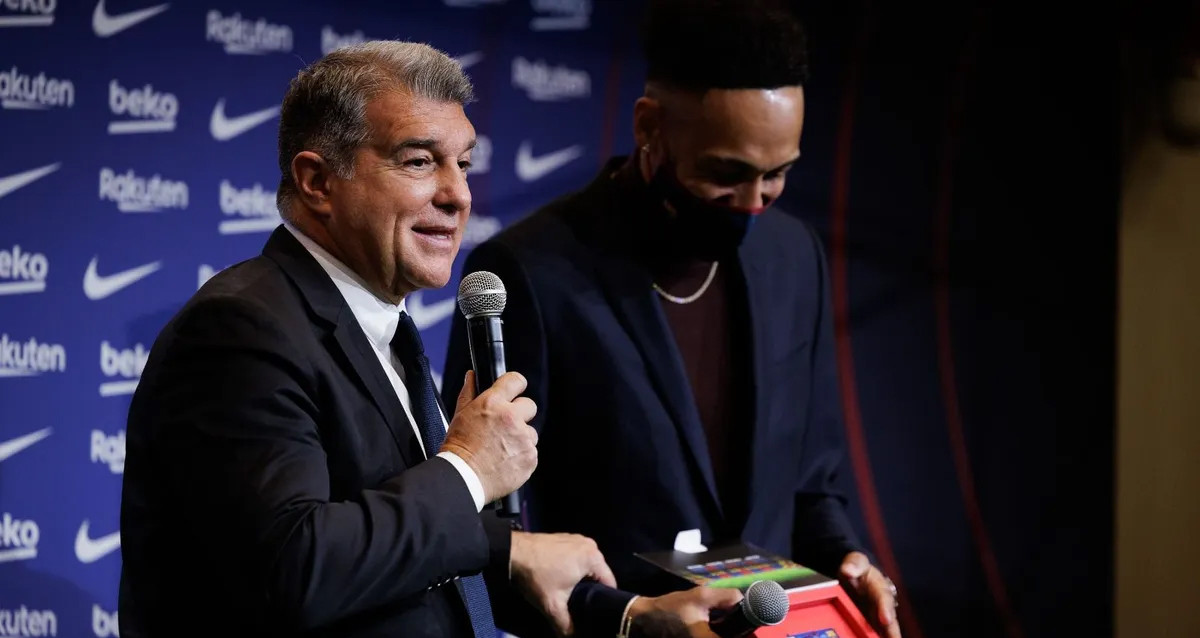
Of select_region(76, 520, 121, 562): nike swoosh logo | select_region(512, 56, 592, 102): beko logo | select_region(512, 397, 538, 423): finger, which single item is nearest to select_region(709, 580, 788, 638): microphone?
select_region(512, 397, 538, 423): finger

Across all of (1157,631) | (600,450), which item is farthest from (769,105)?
(1157,631)

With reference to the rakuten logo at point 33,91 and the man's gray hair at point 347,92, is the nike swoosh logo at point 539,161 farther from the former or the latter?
the man's gray hair at point 347,92

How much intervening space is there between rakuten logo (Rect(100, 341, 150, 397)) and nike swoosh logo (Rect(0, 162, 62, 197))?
0.39m

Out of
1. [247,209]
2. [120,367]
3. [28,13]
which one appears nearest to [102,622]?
[120,367]

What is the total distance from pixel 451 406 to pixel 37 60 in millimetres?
1280

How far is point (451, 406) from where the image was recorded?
2346mm

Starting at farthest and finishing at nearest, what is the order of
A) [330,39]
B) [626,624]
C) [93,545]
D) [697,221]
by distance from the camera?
[330,39] → [93,545] → [697,221] → [626,624]

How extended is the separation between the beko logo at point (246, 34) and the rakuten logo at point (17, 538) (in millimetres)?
1204

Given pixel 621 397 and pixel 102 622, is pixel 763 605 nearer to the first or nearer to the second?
pixel 621 397

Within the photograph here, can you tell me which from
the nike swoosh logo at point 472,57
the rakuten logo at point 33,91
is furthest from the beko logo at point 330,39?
the rakuten logo at point 33,91

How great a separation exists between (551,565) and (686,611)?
254mm

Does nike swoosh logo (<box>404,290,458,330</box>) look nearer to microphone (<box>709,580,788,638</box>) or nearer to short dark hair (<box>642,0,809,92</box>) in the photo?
short dark hair (<box>642,0,809,92</box>)

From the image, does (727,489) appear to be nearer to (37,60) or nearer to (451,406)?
(451,406)

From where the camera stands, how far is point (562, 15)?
3.83 metres
